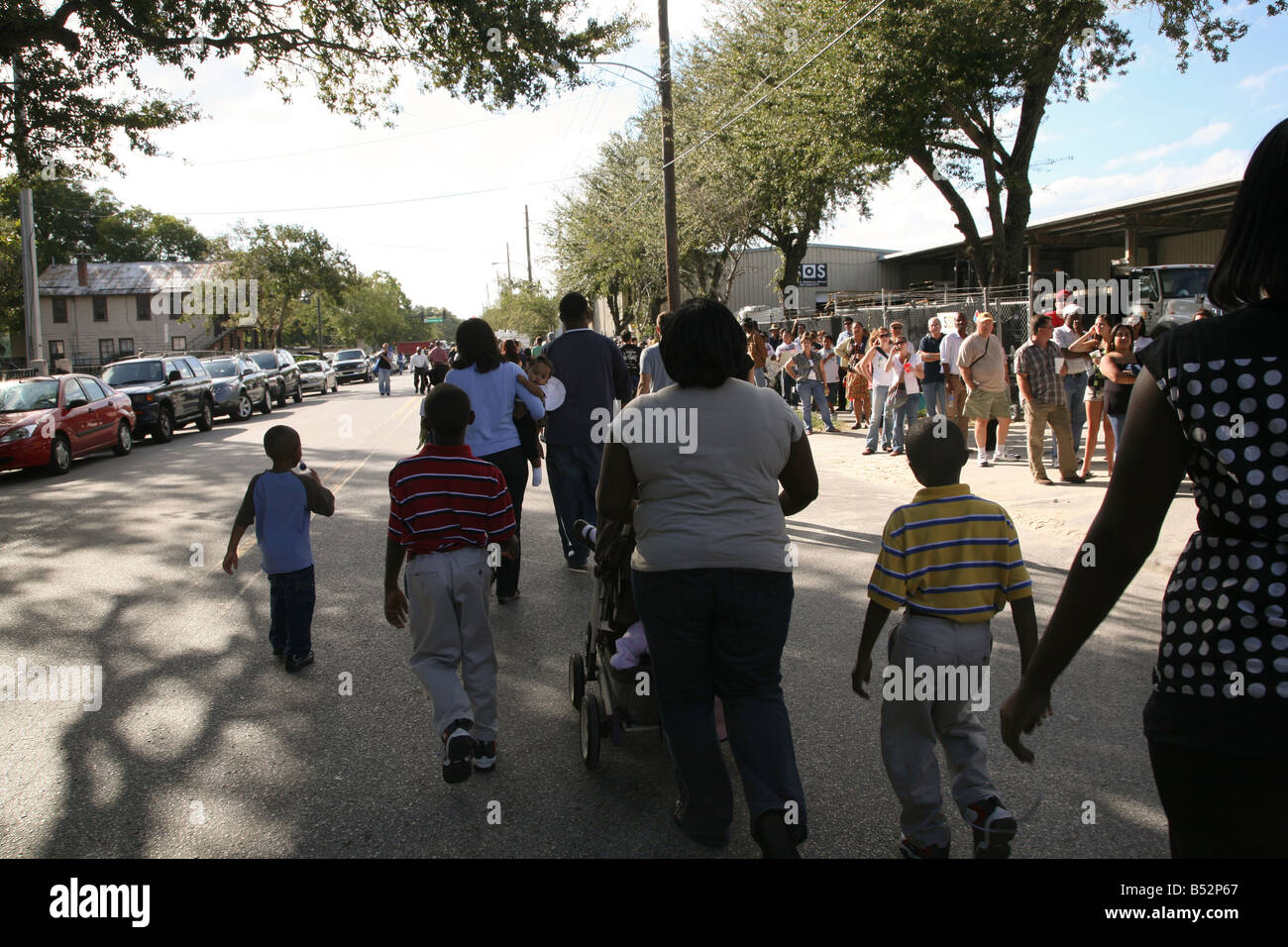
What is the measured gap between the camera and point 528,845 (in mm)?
3416

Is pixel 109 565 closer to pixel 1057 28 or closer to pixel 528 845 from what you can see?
pixel 528 845

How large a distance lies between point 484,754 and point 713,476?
5.61 ft

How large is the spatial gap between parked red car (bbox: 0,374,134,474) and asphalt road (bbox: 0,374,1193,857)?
7056 millimetres

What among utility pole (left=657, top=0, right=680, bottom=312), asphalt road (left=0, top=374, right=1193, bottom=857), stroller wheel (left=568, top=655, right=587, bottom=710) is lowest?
asphalt road (left=0, top=374, right=1193, bottom=857)

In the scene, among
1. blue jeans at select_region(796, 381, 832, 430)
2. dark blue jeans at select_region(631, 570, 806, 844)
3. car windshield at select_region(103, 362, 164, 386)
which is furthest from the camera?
car windshield at select_region(103, 362, 164, 386)

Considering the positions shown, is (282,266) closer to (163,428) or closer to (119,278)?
(119,278)

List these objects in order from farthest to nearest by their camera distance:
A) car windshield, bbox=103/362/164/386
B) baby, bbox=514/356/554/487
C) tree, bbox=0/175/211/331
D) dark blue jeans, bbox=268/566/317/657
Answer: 1. tree, bbox=0/175/211/331
2. car windshield, bbox=103/362/164/386
3. baby, bbox=514/356/554/487
4. dark blue jeans, bbox=268/566/317/657

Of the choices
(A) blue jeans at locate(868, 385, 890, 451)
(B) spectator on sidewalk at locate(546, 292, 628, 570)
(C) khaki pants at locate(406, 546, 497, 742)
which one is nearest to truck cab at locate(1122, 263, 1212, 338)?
(A) blue jeans at locate(868, 385, 890, 451)

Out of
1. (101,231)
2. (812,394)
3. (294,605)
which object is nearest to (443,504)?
(294,605)

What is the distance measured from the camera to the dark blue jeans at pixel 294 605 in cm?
531

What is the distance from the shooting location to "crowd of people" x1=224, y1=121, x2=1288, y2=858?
1.59m

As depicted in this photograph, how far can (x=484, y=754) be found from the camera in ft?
13.2

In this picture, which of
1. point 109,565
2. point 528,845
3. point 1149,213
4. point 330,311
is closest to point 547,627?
point 528,845

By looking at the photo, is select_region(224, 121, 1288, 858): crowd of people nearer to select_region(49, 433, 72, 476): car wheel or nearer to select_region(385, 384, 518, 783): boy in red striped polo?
select_region(385, 384, 518, 783): boy in red striped polo
